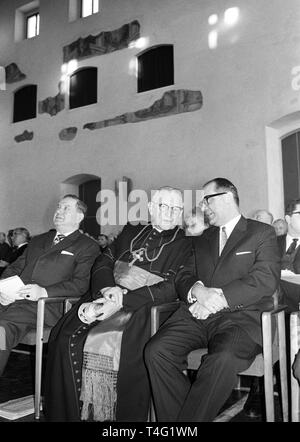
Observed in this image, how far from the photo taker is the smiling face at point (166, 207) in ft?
11.3

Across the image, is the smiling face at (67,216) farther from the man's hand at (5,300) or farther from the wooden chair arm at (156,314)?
the wooden chair arm at (156,314)

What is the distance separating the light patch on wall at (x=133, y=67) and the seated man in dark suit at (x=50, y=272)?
7.59 m

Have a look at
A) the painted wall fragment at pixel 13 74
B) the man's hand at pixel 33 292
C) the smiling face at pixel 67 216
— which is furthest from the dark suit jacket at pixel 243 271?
the painted wall fragment at pixel 13 74

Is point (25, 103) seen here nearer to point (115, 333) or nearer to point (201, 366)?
point (115, 333)

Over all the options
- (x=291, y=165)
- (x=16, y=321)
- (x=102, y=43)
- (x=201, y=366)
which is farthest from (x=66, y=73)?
(x=201, y=366)

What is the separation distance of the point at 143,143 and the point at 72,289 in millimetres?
7262

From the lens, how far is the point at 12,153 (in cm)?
1307

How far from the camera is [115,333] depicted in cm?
293

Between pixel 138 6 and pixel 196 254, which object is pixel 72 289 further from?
pixel 138 6

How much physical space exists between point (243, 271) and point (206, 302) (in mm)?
368

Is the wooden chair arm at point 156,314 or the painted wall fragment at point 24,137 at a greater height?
the painted wall fragment at point 24,137

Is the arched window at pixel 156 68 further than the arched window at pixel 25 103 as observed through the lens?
No
